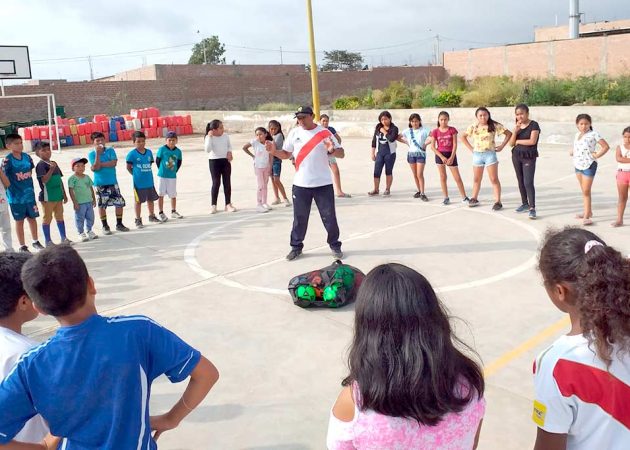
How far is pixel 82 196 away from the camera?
877 centimetres

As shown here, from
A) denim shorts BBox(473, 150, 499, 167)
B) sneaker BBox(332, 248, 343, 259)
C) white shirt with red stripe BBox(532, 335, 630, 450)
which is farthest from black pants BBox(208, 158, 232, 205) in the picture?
white shirt with red stripe BBox(532, 335, 630, 450)

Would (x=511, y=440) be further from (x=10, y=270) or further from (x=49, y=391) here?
(x=10, y=270)

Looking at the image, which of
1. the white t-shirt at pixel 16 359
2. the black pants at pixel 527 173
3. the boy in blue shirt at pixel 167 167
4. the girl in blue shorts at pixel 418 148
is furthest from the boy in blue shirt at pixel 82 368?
the girl in blue shorts at pixel 418 148

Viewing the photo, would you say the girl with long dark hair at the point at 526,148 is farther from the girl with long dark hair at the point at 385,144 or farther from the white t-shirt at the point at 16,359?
the white t-shirt at the point at 16,359

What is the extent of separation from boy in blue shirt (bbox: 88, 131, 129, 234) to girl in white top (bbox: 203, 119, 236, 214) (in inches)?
68.9

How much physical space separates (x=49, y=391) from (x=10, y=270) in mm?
774

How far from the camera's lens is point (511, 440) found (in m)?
3.43

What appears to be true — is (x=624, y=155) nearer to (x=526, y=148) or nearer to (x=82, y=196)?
(x=526, y=148)

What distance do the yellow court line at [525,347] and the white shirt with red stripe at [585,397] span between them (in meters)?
2.38

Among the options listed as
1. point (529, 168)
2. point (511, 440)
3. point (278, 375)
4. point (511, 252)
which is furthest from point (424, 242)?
point (511, 440)

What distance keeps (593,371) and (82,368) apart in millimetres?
1718

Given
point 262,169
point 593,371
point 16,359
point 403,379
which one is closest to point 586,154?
point 262,169

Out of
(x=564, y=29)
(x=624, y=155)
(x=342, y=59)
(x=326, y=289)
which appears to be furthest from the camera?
(x=342, y=59)

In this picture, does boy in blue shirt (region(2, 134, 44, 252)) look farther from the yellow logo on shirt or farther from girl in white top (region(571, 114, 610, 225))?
girl in white top (region(571, 114, 610, 225))
